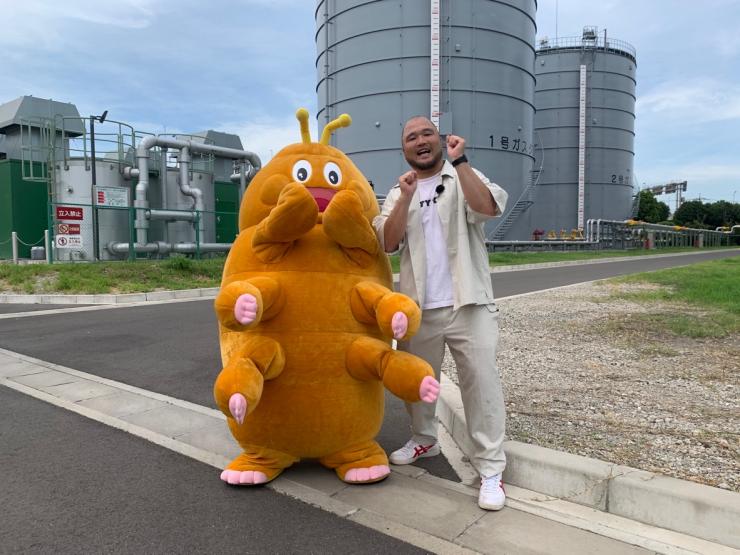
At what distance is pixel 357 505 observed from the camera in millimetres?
2838

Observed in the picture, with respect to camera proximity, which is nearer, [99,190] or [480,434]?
[480,434]

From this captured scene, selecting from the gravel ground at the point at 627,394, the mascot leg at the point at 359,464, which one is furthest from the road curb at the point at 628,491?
the mascot leg at the point at 359,464

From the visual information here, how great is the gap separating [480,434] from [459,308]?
702 mm

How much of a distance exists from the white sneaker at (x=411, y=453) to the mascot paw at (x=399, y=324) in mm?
1044

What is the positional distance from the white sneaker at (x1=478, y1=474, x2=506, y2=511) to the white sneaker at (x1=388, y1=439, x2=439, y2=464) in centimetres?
56

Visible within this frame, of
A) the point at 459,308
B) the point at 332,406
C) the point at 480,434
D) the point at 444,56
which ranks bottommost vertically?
the point at 480,434

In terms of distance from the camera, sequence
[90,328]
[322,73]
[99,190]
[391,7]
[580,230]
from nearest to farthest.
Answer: [90,328] → [99,190] → [391,7] → [322,73] → [580,230]

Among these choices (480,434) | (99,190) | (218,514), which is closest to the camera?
(218,514)

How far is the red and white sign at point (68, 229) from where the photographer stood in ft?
56.4

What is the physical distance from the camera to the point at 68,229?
17.3 meters

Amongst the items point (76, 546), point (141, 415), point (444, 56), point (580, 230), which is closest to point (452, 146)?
point (76, 546)

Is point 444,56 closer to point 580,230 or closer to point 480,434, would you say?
point 580,230

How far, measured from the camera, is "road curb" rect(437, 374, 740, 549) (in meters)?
2.47

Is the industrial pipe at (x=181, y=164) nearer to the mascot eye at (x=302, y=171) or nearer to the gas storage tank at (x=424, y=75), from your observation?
the gas storage tank at (x=424, y=75)
